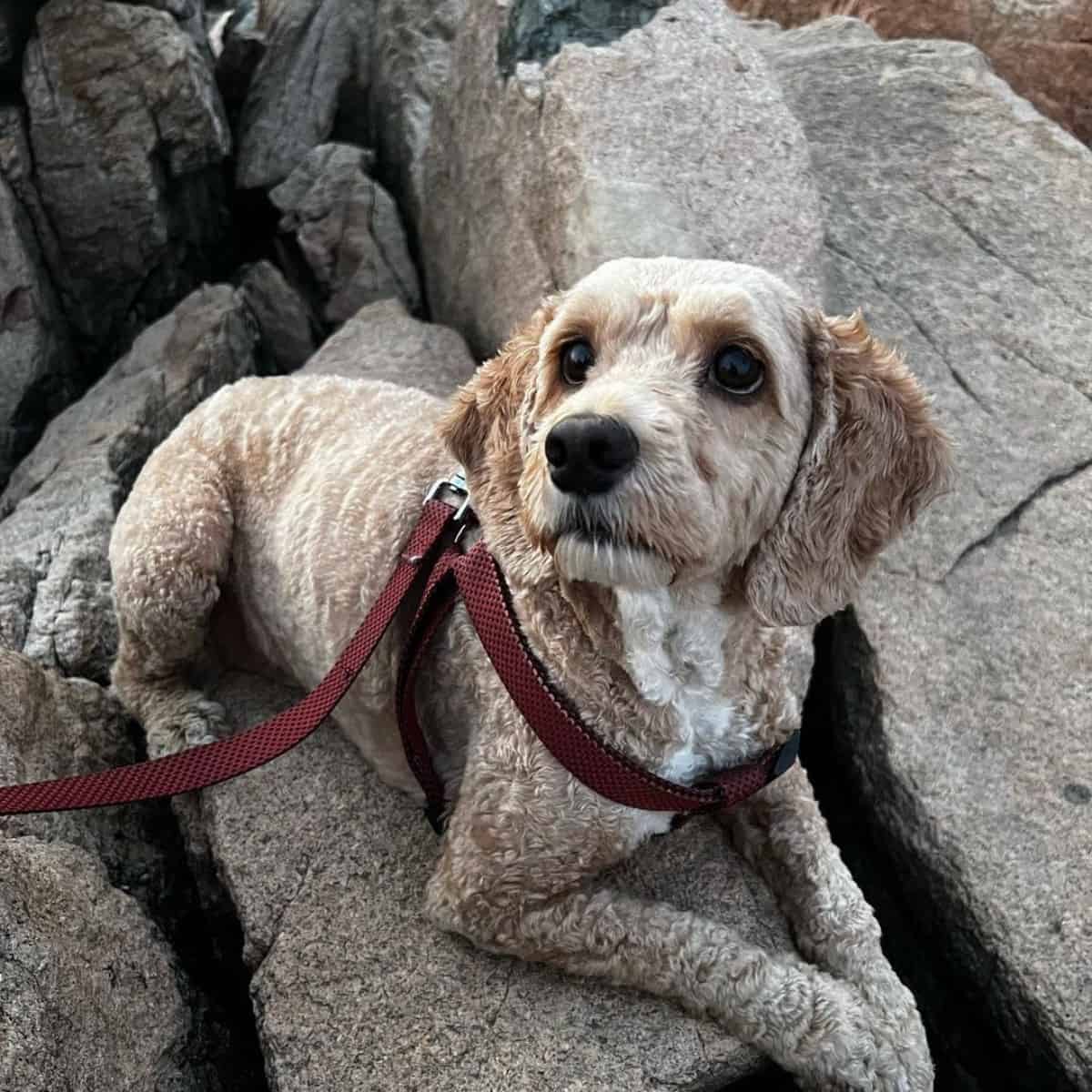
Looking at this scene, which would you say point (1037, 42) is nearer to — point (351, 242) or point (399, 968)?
point (351, 242)

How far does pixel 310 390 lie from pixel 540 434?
1594mm

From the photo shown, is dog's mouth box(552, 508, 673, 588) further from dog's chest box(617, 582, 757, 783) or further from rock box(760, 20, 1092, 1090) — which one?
rock box(760, 20, 1092, 1090)

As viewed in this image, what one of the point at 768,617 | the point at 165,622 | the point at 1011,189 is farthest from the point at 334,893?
the point at 1011,189

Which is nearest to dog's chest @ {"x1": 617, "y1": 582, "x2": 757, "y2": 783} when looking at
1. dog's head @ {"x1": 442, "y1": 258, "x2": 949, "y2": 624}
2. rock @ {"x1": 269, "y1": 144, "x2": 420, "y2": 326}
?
dog's head @ {"x1": 442, "y1": 258, "x2": 949, "y2": 624}

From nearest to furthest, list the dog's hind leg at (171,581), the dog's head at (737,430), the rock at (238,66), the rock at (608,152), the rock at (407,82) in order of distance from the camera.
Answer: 1. the dog's head at (737,430)
2. the dog's hind leg at (171,581)
3. the rock at (608,152)
4. the rock at (407,82)
5. the rock at (238,66)

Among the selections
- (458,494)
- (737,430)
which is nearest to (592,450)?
(737,430)

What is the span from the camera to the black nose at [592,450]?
6.77 ft

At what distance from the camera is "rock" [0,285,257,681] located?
396 cm

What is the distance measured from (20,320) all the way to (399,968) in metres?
3.75

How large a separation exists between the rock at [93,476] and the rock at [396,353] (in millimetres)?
508

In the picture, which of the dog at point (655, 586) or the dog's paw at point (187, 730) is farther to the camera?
the dog's paw at point (187, 730)

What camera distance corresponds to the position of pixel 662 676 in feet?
8.48

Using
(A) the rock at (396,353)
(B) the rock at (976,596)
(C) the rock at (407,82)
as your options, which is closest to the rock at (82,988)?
(B) the rock at (976,596)

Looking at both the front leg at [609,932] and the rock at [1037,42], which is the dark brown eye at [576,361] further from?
the rock at [1037,42]
